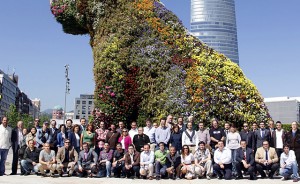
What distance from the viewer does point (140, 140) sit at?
1298cm

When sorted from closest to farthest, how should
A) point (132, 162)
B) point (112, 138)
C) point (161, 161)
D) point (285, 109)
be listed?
point (161, 161), point (132, 162), point (112, 138), point (285, 109)

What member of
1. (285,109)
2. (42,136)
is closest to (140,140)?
(42,136)

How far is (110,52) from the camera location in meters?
14.7

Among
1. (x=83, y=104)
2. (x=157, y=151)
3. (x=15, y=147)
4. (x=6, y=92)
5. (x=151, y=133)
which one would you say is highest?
(x=83, y=104)

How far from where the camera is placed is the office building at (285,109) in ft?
484

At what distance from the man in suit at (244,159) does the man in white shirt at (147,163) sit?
9.71ft

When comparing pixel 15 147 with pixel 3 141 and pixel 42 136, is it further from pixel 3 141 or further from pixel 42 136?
pixel 42 136

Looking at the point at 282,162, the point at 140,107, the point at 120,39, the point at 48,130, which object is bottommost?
the point at 282,162

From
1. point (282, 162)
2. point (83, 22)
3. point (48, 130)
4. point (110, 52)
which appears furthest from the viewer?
point (83, 22)

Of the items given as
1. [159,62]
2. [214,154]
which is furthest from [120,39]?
[214,154]

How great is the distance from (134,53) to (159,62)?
1093 mm

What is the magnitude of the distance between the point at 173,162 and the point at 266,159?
10.7 feet

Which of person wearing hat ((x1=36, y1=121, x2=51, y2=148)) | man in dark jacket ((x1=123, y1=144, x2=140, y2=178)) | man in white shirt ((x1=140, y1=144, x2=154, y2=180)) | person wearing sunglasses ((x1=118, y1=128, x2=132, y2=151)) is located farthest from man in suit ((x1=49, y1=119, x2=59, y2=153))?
man in white shirt ((x1=140, y1=144, x2=154, y2=180))

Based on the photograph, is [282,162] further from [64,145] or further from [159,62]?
[64,145]
